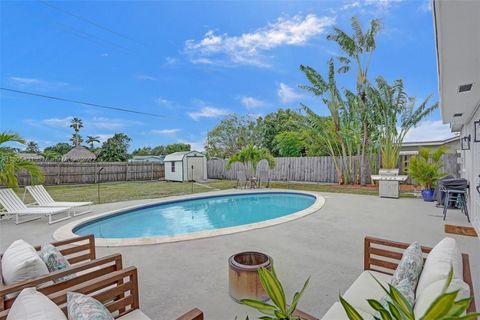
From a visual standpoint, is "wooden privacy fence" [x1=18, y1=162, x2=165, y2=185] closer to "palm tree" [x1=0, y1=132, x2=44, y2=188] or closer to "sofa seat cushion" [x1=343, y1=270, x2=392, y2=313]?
"palm tree" [x1=0, y1=132, x2=44, y2=188]

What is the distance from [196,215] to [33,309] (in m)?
7.02

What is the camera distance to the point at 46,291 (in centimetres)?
179

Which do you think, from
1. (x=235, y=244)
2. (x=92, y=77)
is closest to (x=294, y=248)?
(x=235, y=244)

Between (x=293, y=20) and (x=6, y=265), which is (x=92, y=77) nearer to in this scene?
(x=293, y=20)

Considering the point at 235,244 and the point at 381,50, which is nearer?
the point at 235,244

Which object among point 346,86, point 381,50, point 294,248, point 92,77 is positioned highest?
point 92,77

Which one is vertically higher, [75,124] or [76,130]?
[75,124]

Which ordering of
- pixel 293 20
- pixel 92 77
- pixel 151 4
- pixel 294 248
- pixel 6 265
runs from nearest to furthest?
pixel 6 265
pixel 294 248
pixel 151 4
pixel 293 20
pixel 92 77

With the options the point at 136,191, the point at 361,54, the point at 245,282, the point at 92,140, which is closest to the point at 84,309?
the point at 245,282

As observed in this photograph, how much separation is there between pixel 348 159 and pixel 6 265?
1343 cm

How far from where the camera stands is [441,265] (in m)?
1.55

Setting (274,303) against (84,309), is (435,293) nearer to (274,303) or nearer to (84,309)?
(274,303)

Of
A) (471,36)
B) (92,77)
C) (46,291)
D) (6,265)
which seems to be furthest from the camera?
(92,77)

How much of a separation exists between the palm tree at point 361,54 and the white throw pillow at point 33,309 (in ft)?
41.4
